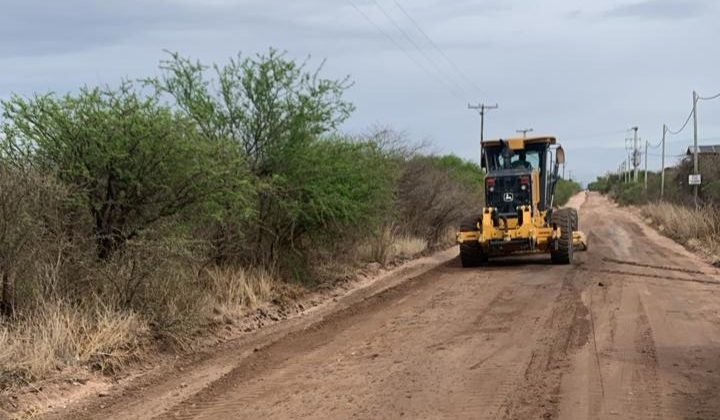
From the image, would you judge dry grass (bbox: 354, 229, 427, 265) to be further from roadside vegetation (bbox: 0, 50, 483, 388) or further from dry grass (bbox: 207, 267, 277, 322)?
dry grass (bbox: 207, 267, 277, 322)

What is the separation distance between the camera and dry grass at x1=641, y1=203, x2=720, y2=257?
25547 mm

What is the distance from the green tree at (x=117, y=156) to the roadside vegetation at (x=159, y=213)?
2 centimetres

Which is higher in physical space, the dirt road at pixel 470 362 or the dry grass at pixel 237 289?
the dry grass at pixel 237 289

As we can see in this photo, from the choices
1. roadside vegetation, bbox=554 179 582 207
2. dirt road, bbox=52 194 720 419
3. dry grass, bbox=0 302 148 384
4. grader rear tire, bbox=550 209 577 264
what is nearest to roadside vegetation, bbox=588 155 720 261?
grader rear tire, bbox=550 209 577 264

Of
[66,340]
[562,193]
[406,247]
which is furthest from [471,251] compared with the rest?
[562,193]

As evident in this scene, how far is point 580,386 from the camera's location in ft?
25.0

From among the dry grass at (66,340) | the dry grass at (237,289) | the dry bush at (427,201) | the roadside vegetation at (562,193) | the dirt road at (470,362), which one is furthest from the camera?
the roadside vegetation at (562,193)

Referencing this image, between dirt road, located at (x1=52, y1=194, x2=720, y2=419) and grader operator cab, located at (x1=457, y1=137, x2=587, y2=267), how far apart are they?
426cm

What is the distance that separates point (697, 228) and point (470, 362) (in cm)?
2248

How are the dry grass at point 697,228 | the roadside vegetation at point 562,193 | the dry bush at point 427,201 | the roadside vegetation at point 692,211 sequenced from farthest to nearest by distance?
the roadside vegetation at point 562,193
the roadside vegetation at point 692,211
the dry bush at point 427,201
the dry grass at point 697,228

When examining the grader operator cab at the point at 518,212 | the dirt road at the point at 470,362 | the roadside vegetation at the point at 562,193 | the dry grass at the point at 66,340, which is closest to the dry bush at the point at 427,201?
the grader operator cab at the point at 518,212

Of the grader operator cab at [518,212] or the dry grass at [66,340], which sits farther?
the grader operator cab at [518,212]

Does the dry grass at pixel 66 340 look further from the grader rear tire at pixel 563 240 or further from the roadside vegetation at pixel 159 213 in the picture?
the grader rear tire at pixel 563 240

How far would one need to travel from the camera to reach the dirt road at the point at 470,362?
7.09 m
